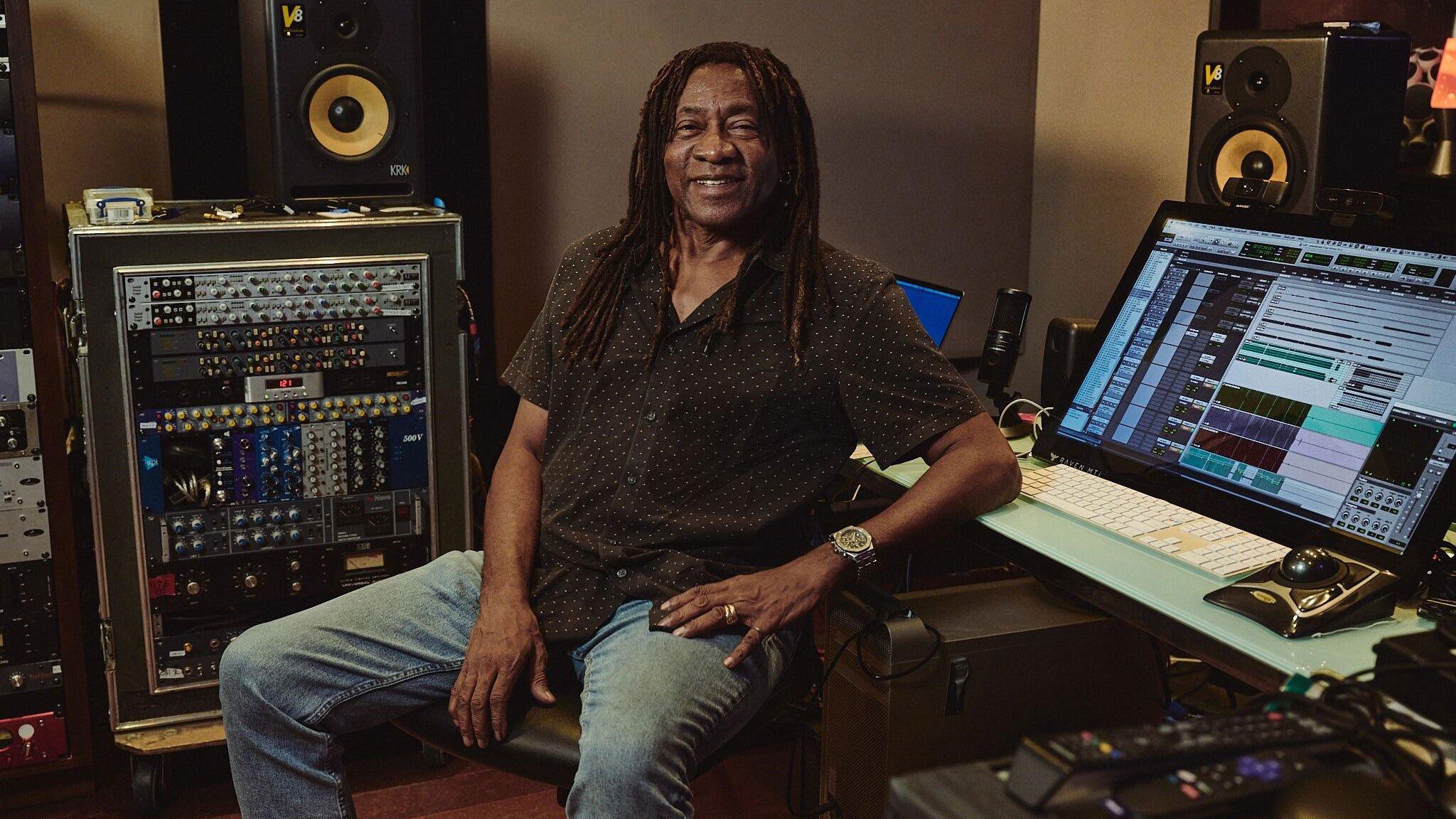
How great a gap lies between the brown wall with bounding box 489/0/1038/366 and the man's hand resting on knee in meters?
1.47

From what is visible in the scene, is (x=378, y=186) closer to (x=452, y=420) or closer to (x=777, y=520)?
(x=452, y=420)

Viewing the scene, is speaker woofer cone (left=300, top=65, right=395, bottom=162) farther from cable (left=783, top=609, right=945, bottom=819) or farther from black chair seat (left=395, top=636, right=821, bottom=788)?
cable (left=783, top=609, right=945, bottom=819)

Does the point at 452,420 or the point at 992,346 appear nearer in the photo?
the point at 992,346

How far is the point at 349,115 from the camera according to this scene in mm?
2279

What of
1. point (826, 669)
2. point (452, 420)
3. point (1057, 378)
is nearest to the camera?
point (826, 669)

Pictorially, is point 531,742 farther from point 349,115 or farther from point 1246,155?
point 1246,155

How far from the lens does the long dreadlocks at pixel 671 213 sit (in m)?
1.77

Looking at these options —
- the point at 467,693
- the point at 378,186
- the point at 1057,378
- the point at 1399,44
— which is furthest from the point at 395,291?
the point at 1399,44

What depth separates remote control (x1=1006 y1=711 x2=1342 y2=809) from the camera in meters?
0.85

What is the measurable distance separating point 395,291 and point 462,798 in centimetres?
96

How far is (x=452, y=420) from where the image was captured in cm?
239

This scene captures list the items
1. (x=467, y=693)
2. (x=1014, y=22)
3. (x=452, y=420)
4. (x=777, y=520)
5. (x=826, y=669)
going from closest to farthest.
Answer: (x=467, y=693), (x=777, y=520), (x=826, y=669), (x=452, y=420), (x=1014, y=22)

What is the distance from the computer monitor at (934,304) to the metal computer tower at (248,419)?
0.98 meters

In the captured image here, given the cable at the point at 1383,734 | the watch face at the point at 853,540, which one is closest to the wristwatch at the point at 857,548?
the watch face at the point at 853,540
